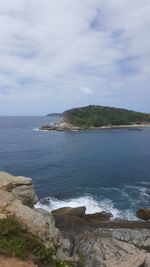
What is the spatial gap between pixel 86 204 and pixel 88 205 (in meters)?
0.57

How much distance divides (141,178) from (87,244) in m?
41.5

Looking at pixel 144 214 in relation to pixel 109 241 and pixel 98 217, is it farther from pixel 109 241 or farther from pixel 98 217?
pixel 109 241

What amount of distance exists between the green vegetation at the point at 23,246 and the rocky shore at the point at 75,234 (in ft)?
1.34

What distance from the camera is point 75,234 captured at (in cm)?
3266

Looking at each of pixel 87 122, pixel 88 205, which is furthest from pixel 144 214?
pixel 87 122

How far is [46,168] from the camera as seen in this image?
77.7 meters

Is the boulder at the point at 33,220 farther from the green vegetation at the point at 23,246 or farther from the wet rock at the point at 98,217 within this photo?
the wet rock at the point at 98,217

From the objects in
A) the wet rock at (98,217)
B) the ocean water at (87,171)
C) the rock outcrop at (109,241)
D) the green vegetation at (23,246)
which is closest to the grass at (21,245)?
the green vegetation at (23,246)

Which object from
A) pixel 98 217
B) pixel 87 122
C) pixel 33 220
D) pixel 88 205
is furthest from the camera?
pixel 87 122

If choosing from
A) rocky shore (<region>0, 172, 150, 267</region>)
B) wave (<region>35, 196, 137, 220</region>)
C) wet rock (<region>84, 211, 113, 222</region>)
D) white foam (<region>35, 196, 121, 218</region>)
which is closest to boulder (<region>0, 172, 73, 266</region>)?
rocky shore (<region>0, 172, 150, 267</region>)

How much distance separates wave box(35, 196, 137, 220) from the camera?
48000 mm

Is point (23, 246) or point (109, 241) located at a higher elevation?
point (23, 246)

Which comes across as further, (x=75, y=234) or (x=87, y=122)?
(x=87, y=122)

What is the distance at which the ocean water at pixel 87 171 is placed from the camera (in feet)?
176
